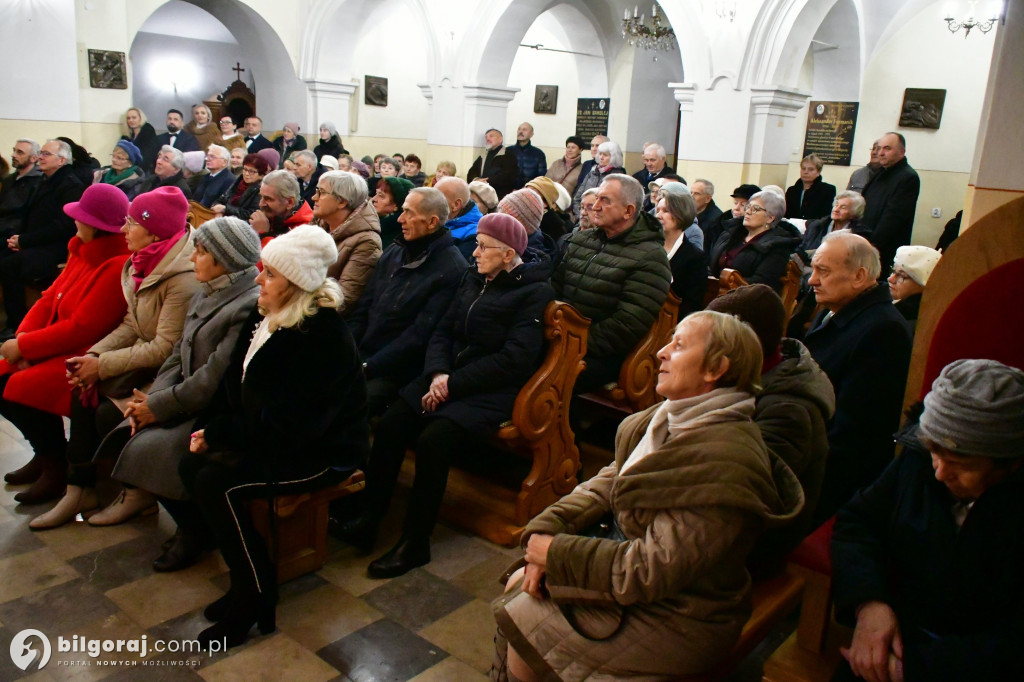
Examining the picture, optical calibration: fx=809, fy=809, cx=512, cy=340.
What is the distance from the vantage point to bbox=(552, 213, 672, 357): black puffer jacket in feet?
12.1

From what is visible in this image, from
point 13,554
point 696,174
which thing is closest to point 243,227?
point 13,554

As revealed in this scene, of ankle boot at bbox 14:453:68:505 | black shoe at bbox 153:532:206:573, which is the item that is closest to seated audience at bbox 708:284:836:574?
black shoe at bbox 153:532:206:573

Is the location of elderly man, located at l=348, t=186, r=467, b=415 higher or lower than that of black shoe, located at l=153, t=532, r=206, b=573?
higher

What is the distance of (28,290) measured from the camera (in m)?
6.12

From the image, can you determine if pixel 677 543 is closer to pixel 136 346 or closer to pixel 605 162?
pixel 136 346

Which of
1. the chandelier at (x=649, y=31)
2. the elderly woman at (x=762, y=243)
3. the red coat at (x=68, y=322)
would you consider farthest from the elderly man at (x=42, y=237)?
the chandelier at (x=649, y=31)

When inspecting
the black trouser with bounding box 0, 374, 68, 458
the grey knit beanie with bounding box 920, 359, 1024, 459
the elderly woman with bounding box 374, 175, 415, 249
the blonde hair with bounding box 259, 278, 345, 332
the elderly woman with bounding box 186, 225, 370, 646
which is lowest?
the black trouser with bounding box 0, 374, 68, 458

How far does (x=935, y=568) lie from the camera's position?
1.71m

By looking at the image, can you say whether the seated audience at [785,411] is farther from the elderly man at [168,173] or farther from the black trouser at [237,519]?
the elderly man at [168,173]

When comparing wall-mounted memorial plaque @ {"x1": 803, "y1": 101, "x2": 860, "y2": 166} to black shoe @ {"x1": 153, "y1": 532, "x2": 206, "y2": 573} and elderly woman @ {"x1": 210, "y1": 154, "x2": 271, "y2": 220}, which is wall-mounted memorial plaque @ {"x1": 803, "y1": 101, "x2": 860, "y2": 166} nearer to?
elderly woman @ {"x1": 210, "y1": 154, "x2": 271, "y2": 220}

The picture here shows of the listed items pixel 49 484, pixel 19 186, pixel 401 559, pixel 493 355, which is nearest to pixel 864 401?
pixel 493 355

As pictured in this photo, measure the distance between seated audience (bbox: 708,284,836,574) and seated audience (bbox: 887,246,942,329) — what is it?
1231 millimetres

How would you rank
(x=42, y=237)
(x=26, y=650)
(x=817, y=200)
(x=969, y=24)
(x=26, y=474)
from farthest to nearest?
(x=969, y=24)
(x=817, y=200)
(x=42, y=237)
(x=26, y=474)
(x=26, y=650)

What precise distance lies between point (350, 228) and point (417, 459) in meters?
1.62
